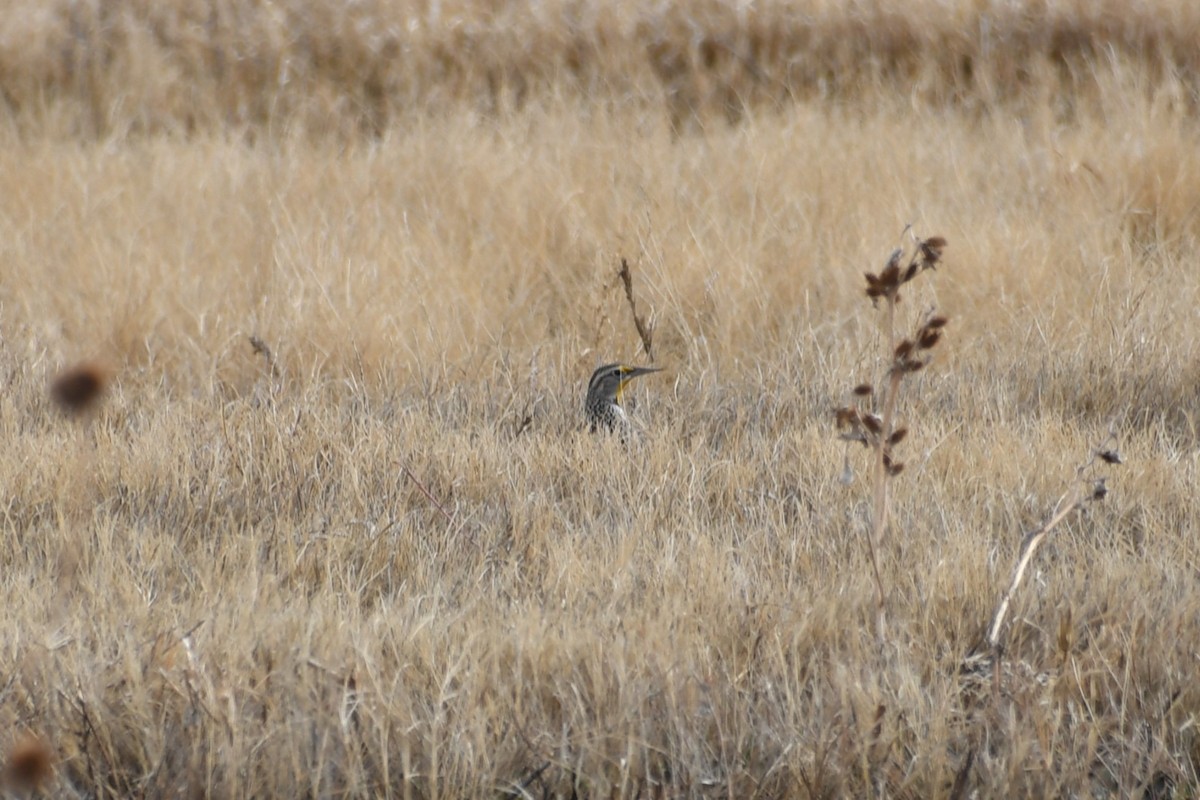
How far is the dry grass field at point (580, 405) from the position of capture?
8.53 feet

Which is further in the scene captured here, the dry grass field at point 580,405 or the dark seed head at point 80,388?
the dry grass field at point 580,405

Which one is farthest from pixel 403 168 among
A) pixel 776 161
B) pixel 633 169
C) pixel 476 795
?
pixel 476 795

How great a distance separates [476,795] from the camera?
2520 millimetres

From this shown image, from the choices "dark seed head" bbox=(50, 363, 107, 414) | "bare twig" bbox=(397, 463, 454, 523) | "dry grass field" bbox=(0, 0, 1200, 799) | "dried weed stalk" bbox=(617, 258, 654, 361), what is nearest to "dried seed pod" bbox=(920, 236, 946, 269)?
"dry grass field" bbox=(0, 0, 1200, 799)

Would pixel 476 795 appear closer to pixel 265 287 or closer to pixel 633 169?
pixel 265 287

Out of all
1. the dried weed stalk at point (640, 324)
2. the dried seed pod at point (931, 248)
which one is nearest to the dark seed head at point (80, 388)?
the dried seed pod at point (931, 248)

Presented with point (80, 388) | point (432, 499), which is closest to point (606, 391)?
point (432, 499)

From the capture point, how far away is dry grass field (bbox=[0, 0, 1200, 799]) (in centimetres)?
260

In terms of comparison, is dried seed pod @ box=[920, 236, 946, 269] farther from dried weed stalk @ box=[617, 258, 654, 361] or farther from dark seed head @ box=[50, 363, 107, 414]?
dried weed stalk @ box=[617, 258, 654, 361]

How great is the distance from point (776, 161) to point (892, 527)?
4507mm

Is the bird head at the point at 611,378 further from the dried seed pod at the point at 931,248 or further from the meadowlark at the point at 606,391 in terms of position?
the dried seed pod at the point at 931,248

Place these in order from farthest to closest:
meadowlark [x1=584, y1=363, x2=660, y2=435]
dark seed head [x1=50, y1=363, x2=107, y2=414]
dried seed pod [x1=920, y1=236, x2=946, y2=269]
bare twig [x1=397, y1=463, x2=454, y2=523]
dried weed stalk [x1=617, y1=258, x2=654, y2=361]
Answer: dried weed stalk [x1=617, y1=258, x2=654, y2=361]
meadowlark [x1=584, y1=363, x2=660, y2=435]
bare twig [x1=397, y1=463, x2=454, y2=523]
dried seed pod [x1=920, y1=236, x2=946, y2=269]
dark seed head [x1=50, y1=363, x2=107, y2=414]

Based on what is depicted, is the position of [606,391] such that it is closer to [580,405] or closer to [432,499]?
[580,405]

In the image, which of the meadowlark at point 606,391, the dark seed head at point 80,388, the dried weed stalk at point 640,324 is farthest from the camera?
the dried weed stalk at point 640,324
